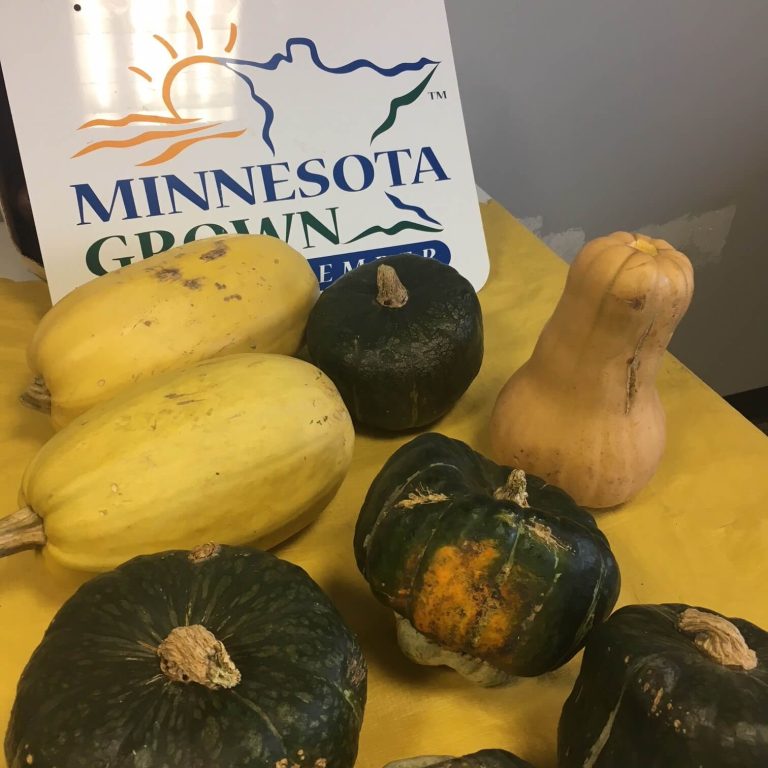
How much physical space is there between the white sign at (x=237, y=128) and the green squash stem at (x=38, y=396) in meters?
0.21

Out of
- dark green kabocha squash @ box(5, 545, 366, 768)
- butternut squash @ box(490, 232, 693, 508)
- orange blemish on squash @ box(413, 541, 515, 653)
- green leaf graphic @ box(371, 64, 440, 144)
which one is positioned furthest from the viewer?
green leaf graphic @ box(371, 64, 440, 144)

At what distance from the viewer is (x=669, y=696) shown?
52 cm

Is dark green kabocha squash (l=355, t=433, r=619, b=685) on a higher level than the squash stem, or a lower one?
lower

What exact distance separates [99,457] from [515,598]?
0.39 meters

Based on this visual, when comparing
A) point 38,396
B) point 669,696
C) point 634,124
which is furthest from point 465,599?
point 634,124

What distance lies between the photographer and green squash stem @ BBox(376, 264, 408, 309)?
87 centimetres

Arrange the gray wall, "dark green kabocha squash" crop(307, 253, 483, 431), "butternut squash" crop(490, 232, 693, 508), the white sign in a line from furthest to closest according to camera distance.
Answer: the gray wall
the white sign
"dark green kabocha squash" crop(307, 253, 483, 431)
"butternut squash" crop(490, 232, 693, 508)

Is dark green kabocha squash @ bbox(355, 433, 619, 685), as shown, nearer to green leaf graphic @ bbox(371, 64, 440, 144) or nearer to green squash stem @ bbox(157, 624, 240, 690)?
green squash stem @ bbox(157, 624, 240, 690)

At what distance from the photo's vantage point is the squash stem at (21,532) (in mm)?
652

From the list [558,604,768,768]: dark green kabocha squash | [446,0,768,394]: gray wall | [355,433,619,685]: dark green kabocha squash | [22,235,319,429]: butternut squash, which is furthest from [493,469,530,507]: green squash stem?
[446,0,768,394]: gray wall

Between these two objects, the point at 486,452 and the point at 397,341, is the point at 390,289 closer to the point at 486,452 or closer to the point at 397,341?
the point at 397,341

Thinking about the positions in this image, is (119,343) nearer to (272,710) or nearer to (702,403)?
(272,710)

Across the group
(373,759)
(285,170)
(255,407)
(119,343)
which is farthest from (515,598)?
(285,170)

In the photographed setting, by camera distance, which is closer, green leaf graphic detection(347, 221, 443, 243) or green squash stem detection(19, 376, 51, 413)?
green squash stem detection(19, 376, 51, 413)
